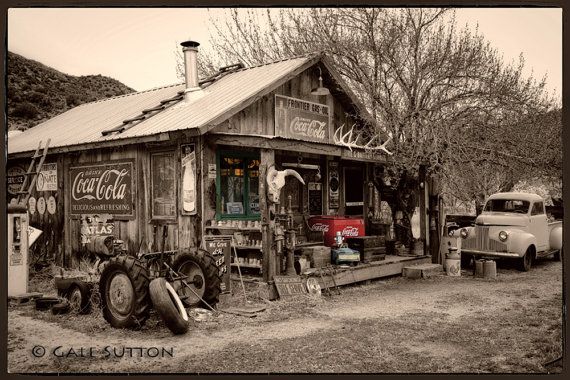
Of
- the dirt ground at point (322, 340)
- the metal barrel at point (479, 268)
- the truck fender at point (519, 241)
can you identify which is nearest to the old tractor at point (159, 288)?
the dirt ground at point (322, 340)

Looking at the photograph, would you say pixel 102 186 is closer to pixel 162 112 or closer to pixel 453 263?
pixel 162 112

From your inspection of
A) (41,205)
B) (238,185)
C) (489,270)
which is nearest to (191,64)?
Answer: (238,185)

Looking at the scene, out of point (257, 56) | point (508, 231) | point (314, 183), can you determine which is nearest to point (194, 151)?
point (314, 183)

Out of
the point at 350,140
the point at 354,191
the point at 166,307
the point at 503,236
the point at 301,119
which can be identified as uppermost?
the point at 301,119

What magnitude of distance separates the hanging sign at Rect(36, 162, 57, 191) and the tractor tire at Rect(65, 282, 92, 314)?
18.0 ft

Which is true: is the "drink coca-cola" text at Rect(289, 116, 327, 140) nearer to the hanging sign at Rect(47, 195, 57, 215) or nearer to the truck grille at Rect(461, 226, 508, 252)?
the truck grille at Rect(461, 226, 508, 252)

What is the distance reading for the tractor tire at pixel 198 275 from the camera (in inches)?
344

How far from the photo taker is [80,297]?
8.96m

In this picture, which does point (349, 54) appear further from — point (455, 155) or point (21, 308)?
point (21, 308)

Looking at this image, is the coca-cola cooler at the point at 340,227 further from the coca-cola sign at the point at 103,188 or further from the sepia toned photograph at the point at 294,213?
the coca-cola sign at the point at 103,188

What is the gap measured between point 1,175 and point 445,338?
6176 millimetres

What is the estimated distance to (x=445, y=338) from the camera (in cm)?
763

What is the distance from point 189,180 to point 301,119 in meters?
3.65

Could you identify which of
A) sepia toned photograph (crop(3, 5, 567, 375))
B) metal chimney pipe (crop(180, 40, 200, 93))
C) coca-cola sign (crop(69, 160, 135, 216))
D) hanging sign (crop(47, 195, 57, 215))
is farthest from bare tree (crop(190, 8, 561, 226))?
hanging sign (crop(47, 195, 57, 215))
